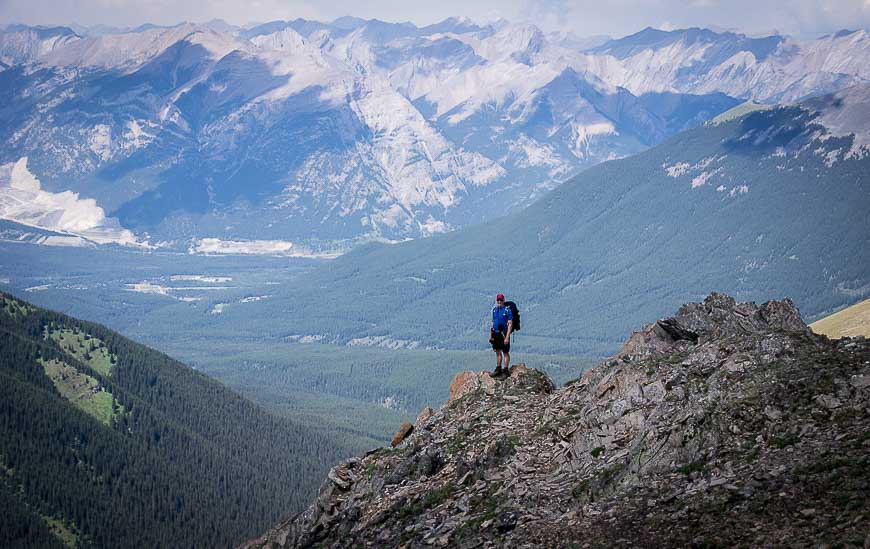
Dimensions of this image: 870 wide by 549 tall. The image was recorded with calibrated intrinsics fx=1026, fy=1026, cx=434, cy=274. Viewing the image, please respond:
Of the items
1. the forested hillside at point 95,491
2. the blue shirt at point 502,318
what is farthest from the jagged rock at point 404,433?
the forested hillside at point 95,491

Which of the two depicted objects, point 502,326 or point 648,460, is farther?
point 502,326

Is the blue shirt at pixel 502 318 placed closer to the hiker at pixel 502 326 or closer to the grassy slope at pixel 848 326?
the hiker at pixel 502 326

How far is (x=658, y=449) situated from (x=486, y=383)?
59.2ft

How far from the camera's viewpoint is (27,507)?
535 feet

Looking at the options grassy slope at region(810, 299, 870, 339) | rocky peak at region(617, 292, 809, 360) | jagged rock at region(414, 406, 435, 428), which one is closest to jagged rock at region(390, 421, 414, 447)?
jagged rock at region(414, 406, 435, 428)

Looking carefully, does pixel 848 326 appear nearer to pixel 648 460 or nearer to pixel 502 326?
pixel 502 326

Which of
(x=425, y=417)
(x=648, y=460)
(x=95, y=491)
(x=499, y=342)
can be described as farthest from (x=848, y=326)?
(x=648, y=460)

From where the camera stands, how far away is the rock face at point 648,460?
33875 millimetres

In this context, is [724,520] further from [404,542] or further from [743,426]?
[404,542]

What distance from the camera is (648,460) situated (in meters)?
38.9

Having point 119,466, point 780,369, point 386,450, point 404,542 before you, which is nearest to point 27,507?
point 119,466

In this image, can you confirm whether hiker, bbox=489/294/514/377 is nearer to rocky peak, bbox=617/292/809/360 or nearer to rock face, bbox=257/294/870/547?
rock face, bbox=257/294/870/547

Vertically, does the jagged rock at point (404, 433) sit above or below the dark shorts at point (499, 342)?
below

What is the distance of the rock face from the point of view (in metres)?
33.9
